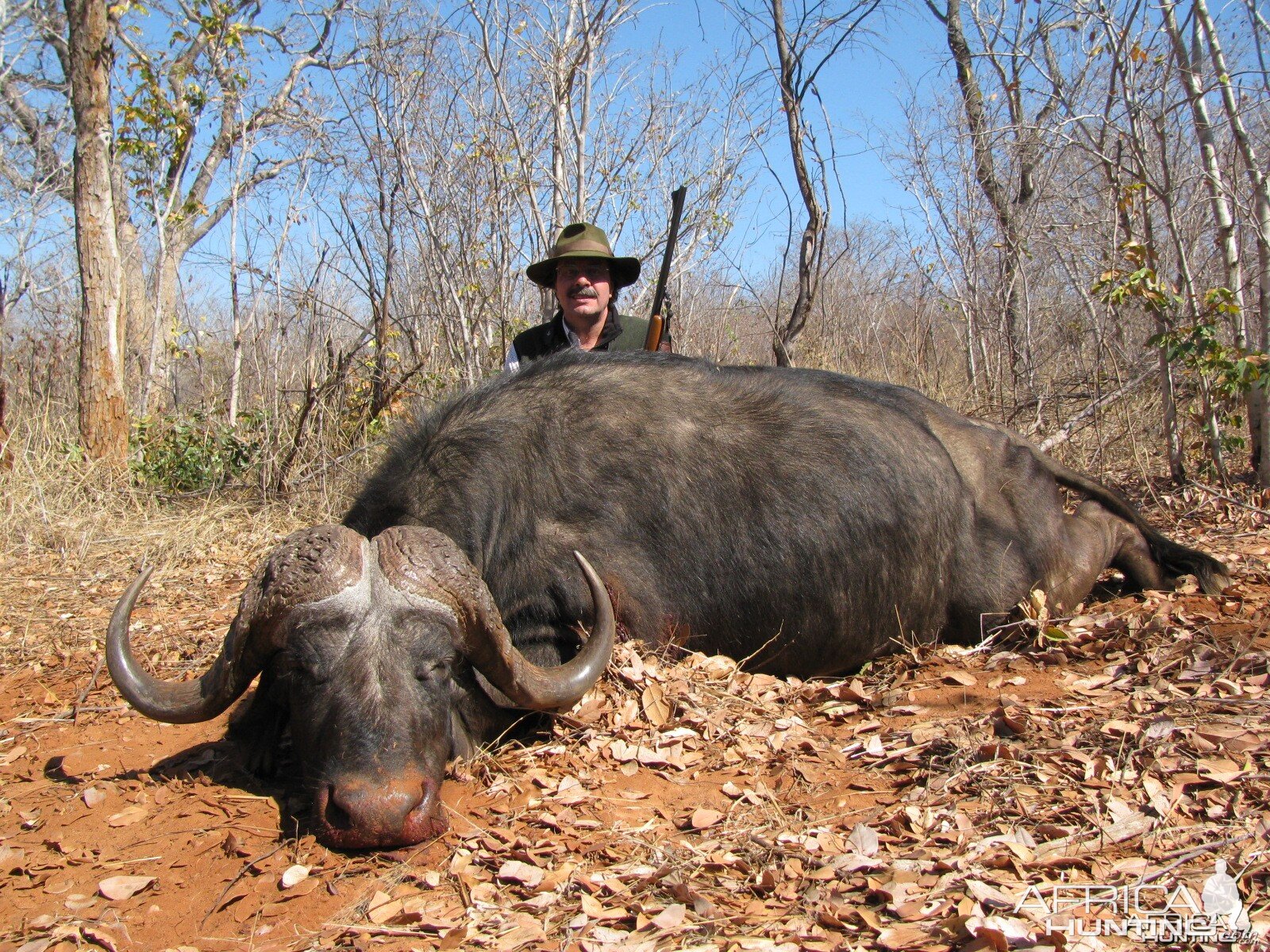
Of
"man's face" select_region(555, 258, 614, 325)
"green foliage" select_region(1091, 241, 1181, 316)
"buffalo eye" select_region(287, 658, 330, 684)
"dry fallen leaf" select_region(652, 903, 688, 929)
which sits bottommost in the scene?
"dry fallen leaf" select_region(652, 903, 688, 929)

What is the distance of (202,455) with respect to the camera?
24.2ft

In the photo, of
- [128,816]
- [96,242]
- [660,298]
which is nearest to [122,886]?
[128,816]

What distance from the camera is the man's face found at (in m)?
5.62

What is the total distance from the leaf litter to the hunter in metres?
2.74

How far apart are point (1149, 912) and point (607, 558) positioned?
2111 mm

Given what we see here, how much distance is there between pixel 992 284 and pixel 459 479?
315 inches

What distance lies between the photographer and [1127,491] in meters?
6.18

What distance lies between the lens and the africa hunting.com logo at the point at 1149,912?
191 centimetres

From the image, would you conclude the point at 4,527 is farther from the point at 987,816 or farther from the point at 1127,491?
the point at 1127,491

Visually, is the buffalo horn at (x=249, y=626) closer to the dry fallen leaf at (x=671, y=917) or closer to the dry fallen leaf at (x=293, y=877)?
the dry fallen leaf at (x=293, y=877)

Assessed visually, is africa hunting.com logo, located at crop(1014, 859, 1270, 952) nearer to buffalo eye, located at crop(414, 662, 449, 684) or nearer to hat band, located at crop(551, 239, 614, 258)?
buffalo eye, located at crop(414, 662, 449, 684)

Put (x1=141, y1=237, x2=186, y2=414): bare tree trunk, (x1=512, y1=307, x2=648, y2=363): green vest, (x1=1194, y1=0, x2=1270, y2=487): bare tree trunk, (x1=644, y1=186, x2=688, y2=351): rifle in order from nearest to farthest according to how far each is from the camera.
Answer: (x1=1194, y1=0, x2=1270, y2=487): bare tree trunk, (x1=512, y1=307, x2=648, y2=363): green vest, (x1=644, y1=186, x2=688, y2=351): rifle, (x1=141, y1=237, x2=186, y2=414): bare tree trunk

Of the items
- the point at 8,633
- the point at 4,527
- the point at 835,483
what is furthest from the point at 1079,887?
the point at 4,527

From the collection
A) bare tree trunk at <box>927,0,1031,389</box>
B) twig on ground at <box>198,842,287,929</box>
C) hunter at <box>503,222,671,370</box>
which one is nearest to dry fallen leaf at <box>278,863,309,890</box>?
twig on ground at <box>198,842,287,929</box>
